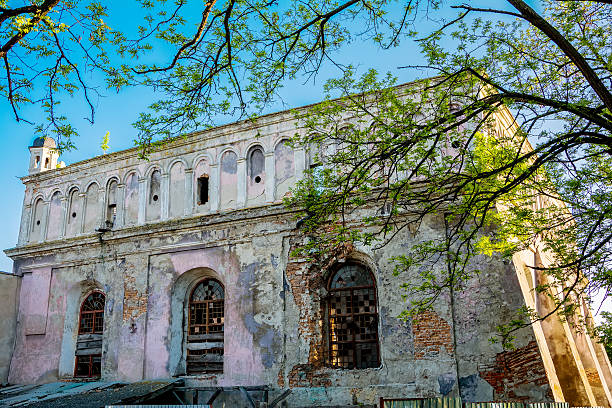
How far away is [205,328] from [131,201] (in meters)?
4.47

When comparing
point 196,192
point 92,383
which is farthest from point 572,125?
point 92,383

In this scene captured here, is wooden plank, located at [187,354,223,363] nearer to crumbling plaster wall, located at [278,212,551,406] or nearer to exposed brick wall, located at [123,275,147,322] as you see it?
exposed brick wall, located at [123,275,147,322]

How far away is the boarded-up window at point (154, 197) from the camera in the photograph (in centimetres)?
1504

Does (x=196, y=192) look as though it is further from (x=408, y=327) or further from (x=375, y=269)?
(x=408, y=327)

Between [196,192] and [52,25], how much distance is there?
26.7 feet

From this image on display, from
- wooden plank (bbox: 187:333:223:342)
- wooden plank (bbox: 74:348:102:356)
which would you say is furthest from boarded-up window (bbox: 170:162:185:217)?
wooden plank (bbox: 74:348:102:356)

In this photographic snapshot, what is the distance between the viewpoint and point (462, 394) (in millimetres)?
10234

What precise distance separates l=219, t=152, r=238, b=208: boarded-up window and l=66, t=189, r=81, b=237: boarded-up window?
5081 mm

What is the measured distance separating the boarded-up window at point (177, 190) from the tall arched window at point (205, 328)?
2.07 meters

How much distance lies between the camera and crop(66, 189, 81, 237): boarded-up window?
1631 cm

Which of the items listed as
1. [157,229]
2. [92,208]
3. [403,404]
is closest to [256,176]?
[157,229]

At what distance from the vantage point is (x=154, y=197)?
15266 millimetres

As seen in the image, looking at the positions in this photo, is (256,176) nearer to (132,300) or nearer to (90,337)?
(132,300)

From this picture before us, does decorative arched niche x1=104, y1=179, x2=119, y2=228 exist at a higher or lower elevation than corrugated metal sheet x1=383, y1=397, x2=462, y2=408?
higher
